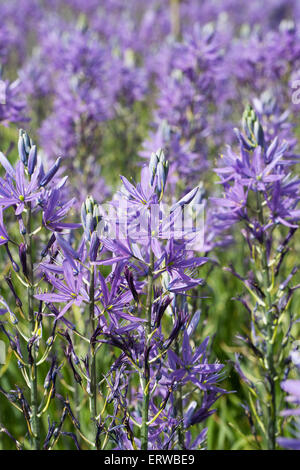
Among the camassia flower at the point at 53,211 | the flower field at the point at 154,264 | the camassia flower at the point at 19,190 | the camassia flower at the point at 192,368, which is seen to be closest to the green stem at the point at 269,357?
the flower field at the point at 154,264

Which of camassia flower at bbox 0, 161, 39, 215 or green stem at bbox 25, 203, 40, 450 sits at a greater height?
camassia flower at bbox 0, 161, 39, 215

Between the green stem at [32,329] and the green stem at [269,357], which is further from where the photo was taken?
the green stem at [269,357]

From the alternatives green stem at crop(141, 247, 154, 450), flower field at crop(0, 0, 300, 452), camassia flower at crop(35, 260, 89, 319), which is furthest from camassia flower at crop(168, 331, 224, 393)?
camassia flower at crop(35, 260, 89, 319)

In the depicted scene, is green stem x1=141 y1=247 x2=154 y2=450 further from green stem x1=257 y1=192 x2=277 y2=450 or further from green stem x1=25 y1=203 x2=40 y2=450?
green stem x1=257 y1=192 x2=277 y2=450

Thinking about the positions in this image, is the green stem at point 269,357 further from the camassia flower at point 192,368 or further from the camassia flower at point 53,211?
the camassia flower at point 53,211

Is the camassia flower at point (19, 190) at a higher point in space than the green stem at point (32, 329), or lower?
higher
